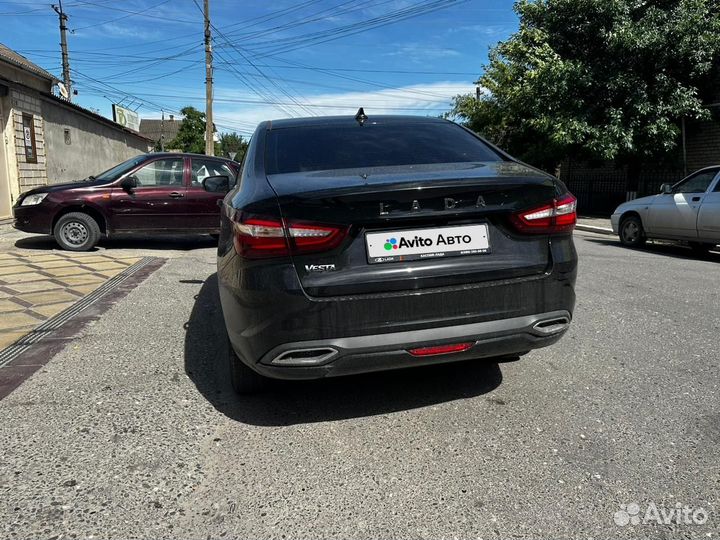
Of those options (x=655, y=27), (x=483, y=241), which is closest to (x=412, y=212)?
(x=483, y=241)

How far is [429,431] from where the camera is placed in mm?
2713

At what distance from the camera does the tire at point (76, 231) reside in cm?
816

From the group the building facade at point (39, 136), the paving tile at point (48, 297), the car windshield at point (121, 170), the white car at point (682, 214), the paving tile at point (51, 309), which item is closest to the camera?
the paving tile at point (51, 309)

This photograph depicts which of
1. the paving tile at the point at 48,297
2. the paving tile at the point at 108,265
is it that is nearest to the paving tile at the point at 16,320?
the paving tile at the point at 48,297

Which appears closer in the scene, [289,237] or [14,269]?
[289,237]

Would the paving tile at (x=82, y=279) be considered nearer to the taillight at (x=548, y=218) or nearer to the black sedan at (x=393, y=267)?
the black sedan at (x=393, y=267)

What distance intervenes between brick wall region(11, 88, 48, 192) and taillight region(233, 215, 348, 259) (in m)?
14.7

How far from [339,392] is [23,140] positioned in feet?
49.3

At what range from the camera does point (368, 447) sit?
8.43ft

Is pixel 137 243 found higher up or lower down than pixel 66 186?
lower down

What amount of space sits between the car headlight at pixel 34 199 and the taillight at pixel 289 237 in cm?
711

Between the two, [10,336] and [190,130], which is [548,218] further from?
[190,130]

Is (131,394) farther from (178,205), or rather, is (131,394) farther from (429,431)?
(178,205)

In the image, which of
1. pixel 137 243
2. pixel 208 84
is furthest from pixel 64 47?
pixel 137 243
